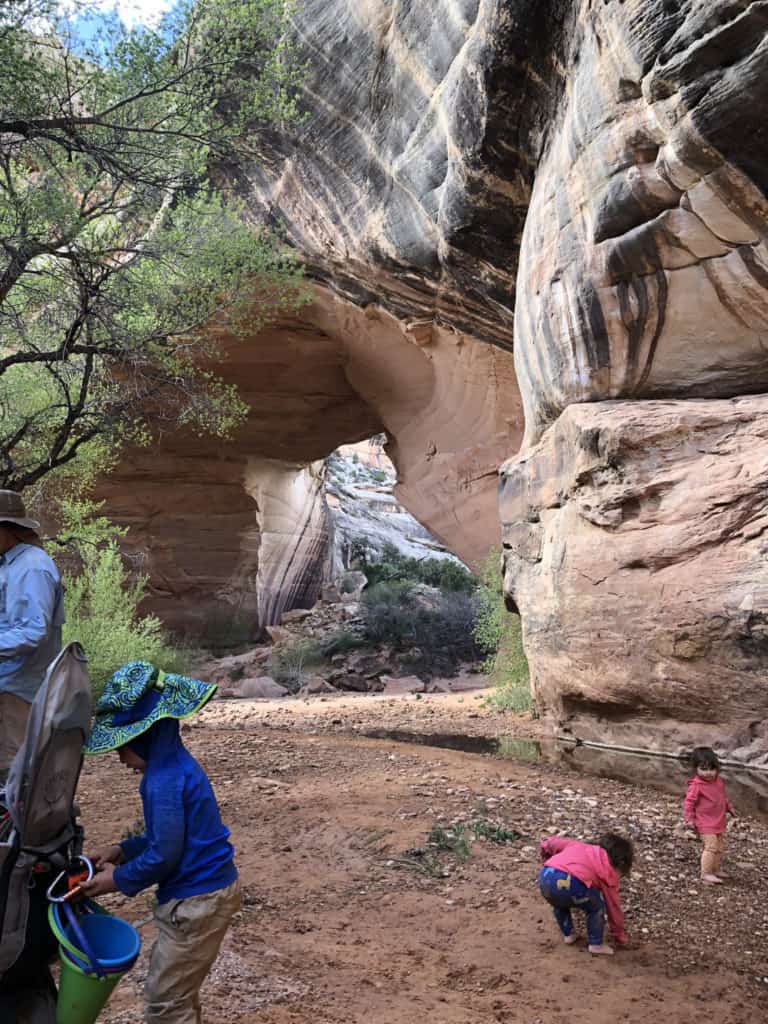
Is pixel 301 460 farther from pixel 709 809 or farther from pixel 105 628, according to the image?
pixel 709 809

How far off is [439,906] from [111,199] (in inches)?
228

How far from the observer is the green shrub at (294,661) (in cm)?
1501

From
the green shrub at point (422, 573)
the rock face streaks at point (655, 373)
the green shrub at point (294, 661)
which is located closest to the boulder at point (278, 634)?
the green shrub at point (294, 661)

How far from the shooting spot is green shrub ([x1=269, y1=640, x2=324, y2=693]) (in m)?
15.0

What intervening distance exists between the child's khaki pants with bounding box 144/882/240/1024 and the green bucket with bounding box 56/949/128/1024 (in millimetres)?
288

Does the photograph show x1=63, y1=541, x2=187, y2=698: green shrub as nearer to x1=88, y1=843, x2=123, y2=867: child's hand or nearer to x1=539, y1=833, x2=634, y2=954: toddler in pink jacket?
x1=539, y1=833, x2=634, y2=954: toddler in pink jacket

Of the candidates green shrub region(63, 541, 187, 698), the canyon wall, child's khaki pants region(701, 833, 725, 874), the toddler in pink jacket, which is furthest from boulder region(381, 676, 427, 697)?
the toddler in pink jacket

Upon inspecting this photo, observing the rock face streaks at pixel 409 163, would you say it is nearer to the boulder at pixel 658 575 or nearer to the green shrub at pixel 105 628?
the boulder at pixel 658 575

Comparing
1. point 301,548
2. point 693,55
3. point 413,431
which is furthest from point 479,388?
point 301,548

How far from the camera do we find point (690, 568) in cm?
610

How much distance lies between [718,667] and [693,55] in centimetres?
400

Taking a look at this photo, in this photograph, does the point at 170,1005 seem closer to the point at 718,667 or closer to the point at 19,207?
the point at 718,667

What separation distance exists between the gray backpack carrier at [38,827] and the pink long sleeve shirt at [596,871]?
2.00 meters

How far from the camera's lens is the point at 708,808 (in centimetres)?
407
